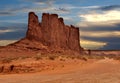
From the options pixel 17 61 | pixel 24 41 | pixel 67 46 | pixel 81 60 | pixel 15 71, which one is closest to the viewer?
pixel 15 71

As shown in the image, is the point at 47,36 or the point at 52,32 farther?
the point at 52,32

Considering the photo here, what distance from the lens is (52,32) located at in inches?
3772

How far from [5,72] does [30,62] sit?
3.07 m

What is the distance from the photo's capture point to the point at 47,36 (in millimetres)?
93188

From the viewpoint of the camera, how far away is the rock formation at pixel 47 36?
83.0 meters

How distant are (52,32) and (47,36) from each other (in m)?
3.14

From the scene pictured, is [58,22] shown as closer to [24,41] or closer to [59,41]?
[59,41]

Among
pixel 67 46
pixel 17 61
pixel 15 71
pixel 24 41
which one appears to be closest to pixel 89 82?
pixel 15 71

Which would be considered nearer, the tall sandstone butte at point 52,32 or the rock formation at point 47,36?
the rock formation at point 47,36

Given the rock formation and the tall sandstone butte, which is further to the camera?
the tall sandstone butte

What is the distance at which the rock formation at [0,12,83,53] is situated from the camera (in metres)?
83.0

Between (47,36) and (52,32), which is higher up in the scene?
(52,32)

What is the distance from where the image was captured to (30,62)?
126 feet

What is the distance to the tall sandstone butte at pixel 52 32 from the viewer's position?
286 ft
